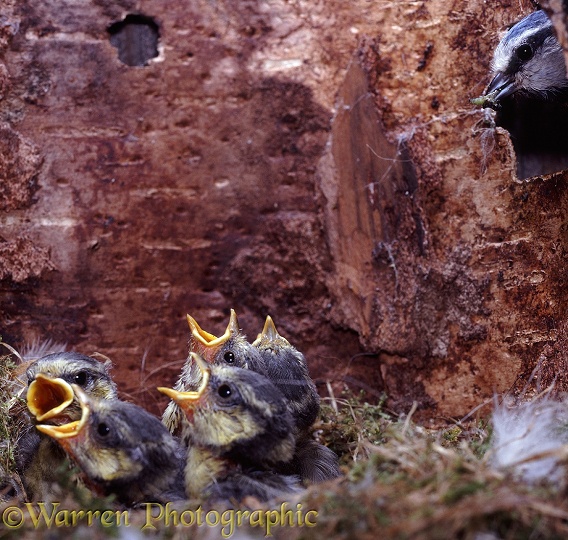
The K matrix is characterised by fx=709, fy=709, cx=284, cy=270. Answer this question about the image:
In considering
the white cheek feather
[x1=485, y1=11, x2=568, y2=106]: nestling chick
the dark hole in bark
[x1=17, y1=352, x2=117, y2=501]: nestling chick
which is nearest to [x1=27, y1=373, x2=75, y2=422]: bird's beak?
[x1=17, y1=352, x2=117, y2=501]: nestling chick

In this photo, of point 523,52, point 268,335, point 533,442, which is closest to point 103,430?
point 268,335

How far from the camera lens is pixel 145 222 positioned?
3.74 m

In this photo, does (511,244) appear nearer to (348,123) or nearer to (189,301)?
(348,123)

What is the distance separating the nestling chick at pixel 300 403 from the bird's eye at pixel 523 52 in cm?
175

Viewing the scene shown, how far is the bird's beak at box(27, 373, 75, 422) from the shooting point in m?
2.67

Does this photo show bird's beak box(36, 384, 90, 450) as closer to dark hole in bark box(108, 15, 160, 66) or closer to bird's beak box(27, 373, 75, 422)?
bird's beak box(27, 373, 75, 422)

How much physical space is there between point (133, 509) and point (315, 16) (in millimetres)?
2652

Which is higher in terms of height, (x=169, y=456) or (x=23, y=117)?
(x=23, y=117)

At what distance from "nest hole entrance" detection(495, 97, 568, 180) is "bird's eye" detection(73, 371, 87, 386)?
7.33 ft

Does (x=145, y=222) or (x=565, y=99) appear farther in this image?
(x=145, y=222)

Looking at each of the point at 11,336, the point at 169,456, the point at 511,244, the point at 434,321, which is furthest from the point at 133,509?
the point at 511,244

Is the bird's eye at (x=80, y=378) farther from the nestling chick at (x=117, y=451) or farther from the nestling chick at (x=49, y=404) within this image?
the nestling chick at (x=117, y=451)

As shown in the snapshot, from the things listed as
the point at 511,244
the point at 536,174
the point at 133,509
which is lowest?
the point at 133,509

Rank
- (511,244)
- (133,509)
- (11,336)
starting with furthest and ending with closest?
(11,336), (511,244), (133,509)
